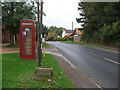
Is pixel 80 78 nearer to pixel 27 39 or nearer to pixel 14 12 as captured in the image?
pixel 27 39

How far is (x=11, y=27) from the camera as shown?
24.8 metres

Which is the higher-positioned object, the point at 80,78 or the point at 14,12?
the point at 14,12

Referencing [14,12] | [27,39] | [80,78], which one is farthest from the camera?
[14,12]

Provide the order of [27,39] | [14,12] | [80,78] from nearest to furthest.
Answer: [80,78], [27,39], [14,12]

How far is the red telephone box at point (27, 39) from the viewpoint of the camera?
1224cm

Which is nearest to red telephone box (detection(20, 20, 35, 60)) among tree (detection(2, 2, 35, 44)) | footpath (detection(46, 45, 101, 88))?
footpath (detection(46, 45, 101, 88))

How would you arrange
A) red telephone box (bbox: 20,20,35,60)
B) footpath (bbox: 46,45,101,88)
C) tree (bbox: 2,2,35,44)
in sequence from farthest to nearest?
tree (bbox: 2,2,35,44), red telephone box (bbox: 20,20,35,60), footpath (bbox: 46,45,101,88)

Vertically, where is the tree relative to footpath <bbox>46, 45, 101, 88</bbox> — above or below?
above

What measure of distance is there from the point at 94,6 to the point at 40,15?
3120cm

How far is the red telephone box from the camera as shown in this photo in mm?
12242

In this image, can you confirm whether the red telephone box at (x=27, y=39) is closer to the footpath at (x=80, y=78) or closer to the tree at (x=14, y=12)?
the footpath at (x=80, y=78)

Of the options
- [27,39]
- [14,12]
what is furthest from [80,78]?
[14,12]

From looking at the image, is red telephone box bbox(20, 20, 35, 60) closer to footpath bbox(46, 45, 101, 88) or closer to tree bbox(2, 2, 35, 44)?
footpath bbox(46, 45, 101, 88)

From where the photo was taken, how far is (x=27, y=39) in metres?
12.5
